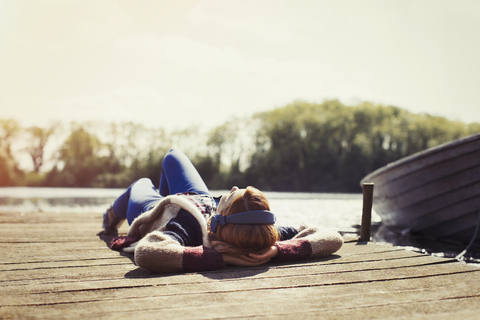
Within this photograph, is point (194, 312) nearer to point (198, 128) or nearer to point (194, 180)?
A: point (194, 180)

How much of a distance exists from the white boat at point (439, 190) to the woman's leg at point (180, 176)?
170 inches

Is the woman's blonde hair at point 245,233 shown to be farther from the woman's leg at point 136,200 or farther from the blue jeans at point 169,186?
the woman's leg at point 136,200

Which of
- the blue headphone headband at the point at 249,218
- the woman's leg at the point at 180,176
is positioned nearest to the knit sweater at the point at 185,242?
the blue headphone headband at the point at 249,218

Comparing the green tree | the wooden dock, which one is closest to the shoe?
the wooden dock

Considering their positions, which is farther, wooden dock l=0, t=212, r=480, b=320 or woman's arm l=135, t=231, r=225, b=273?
woman's arm l=135, t=231, r=225, b=273

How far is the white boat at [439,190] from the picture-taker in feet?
18.6

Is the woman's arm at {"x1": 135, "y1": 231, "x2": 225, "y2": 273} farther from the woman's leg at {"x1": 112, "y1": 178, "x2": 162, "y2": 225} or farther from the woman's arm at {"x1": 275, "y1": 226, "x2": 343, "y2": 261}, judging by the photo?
the woman's leg at {"x1": 112, "y1": 178, "x2": 162, "y2": 225}

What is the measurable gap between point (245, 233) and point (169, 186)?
4.58 feet

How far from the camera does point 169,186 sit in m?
3.32

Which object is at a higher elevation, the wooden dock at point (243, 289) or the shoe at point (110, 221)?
the wooden dock at point (243, 289)

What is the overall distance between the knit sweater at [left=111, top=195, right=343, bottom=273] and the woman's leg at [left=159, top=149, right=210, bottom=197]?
0.52 m

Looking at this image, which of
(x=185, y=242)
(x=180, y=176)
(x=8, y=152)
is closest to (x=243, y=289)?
(x=185, y=242)

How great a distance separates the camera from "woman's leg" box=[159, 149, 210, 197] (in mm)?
3031

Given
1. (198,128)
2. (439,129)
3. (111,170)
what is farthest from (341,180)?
(111,170)
